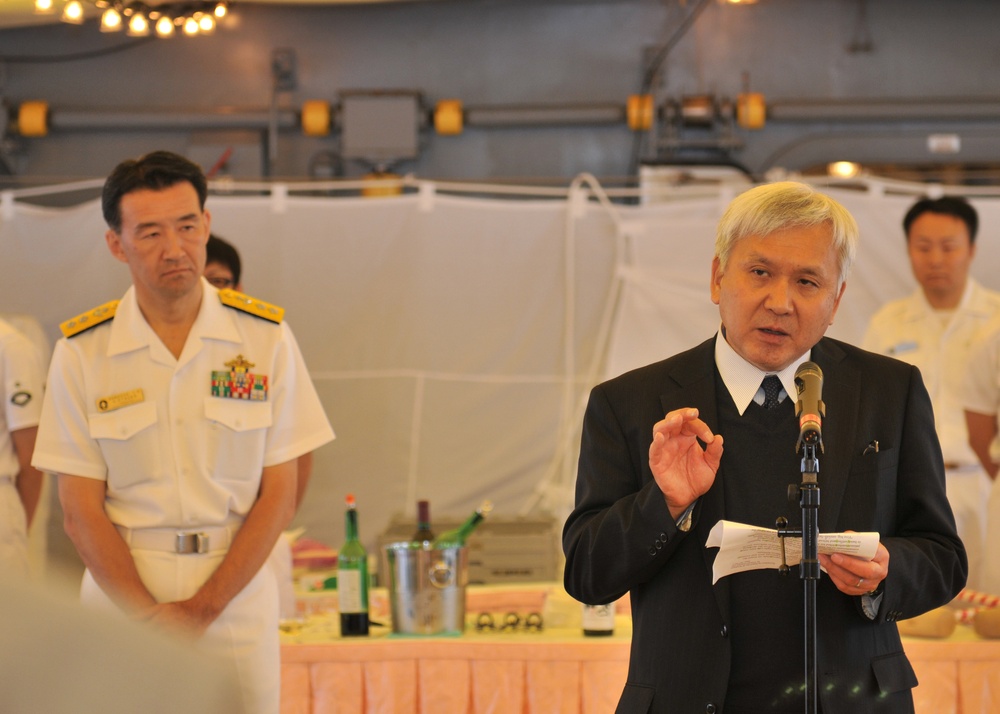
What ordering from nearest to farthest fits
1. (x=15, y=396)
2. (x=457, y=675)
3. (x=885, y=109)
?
1. (x=457, y=675)
2. (x=15, y=396)
3. (x=885, y=109)

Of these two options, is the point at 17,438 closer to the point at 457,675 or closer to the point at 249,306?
the point at 249,306

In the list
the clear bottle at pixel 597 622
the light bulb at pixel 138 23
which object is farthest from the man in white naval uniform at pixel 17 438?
the light bulb at pixel 138 23

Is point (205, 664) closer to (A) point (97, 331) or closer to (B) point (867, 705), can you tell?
(B) point (867, 705)

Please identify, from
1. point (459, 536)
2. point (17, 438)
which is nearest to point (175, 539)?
point (459, 536)

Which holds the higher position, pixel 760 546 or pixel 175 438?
pixel 175 438

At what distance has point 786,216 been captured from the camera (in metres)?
1.71

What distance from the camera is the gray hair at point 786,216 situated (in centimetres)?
171

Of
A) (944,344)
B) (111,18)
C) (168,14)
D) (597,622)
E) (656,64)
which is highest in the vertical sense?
(656,64)

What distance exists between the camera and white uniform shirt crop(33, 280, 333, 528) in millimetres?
2455

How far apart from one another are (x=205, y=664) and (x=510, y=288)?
14.8 ft

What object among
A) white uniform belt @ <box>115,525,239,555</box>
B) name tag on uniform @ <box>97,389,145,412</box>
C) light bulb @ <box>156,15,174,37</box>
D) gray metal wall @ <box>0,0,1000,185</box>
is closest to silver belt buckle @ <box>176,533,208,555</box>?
white uniform belt @ <box>115,525,239,555</box>

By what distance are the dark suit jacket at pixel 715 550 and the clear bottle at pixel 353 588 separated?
1.35m

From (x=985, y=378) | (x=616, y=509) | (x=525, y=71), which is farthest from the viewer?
(x=525, y=71)

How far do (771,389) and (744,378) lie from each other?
4cm
